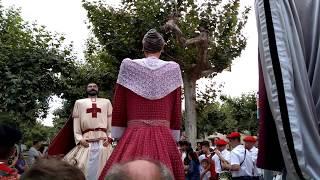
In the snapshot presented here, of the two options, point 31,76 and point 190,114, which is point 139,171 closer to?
point 31,76

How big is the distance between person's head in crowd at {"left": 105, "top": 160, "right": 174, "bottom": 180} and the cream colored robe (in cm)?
478

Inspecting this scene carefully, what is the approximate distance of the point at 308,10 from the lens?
10.1 feet

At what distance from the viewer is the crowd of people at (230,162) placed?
11734 mm

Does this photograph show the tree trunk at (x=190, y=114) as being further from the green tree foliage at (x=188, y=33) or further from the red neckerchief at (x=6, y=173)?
the red neckerchief at (x=6, y=173)

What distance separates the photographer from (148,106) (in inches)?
193

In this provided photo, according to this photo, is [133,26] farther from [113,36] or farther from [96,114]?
[96,114]

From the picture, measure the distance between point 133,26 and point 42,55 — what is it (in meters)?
9.06

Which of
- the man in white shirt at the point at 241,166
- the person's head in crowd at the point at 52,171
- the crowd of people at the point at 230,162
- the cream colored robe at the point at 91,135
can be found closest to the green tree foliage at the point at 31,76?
the crowd of people at the point at 230,162

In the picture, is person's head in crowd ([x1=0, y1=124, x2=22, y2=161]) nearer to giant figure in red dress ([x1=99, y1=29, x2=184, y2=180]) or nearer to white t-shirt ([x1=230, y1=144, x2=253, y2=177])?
giant figure in red dress ([x1=99, y1=29, x2=184, y2=180])

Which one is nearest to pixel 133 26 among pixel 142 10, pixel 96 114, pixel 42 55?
pixel 142 10

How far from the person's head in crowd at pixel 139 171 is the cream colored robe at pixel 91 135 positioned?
15.7 ft

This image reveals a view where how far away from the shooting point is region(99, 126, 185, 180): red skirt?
4699 millimetres

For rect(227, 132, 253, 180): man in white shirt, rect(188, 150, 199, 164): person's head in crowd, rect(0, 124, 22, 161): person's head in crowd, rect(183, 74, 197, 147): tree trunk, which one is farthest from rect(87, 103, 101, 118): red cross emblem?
rect(183, 74, 197, 147): tree trunk

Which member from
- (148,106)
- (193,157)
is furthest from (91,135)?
(193,157)
